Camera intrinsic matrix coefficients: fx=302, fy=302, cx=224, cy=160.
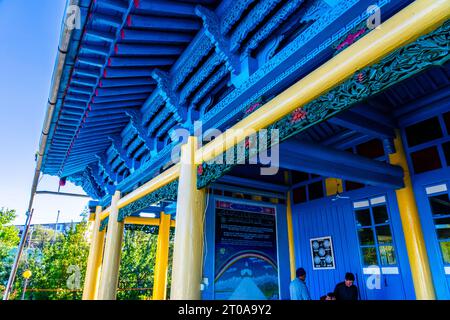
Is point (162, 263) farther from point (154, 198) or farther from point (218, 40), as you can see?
point (218, 40)

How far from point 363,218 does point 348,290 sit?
1.24 metres

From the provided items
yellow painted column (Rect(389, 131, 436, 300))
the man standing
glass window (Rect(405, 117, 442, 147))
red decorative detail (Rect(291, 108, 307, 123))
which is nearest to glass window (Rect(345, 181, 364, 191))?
yellow painted column (Rect(389, 131, 436, 300))

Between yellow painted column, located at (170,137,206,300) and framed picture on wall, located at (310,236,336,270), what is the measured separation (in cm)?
309

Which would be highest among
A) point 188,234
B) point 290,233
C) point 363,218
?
point 363,218

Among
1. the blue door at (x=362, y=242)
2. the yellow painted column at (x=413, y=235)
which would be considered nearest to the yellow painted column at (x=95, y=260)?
the blue door at (x=362, y=242)

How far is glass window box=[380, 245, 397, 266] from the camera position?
4766mm

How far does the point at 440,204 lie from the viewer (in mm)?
4352

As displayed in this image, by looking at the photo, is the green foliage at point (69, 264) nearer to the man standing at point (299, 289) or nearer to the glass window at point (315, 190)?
the glass window at point (315, 190)

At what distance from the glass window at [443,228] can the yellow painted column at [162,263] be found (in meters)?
7.19

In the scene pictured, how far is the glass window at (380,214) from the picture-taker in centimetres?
499

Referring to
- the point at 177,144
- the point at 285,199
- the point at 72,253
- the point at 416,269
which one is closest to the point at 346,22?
the point at 177,144

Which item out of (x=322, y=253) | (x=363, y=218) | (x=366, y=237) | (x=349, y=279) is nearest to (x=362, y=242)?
(x=366, y=237)
